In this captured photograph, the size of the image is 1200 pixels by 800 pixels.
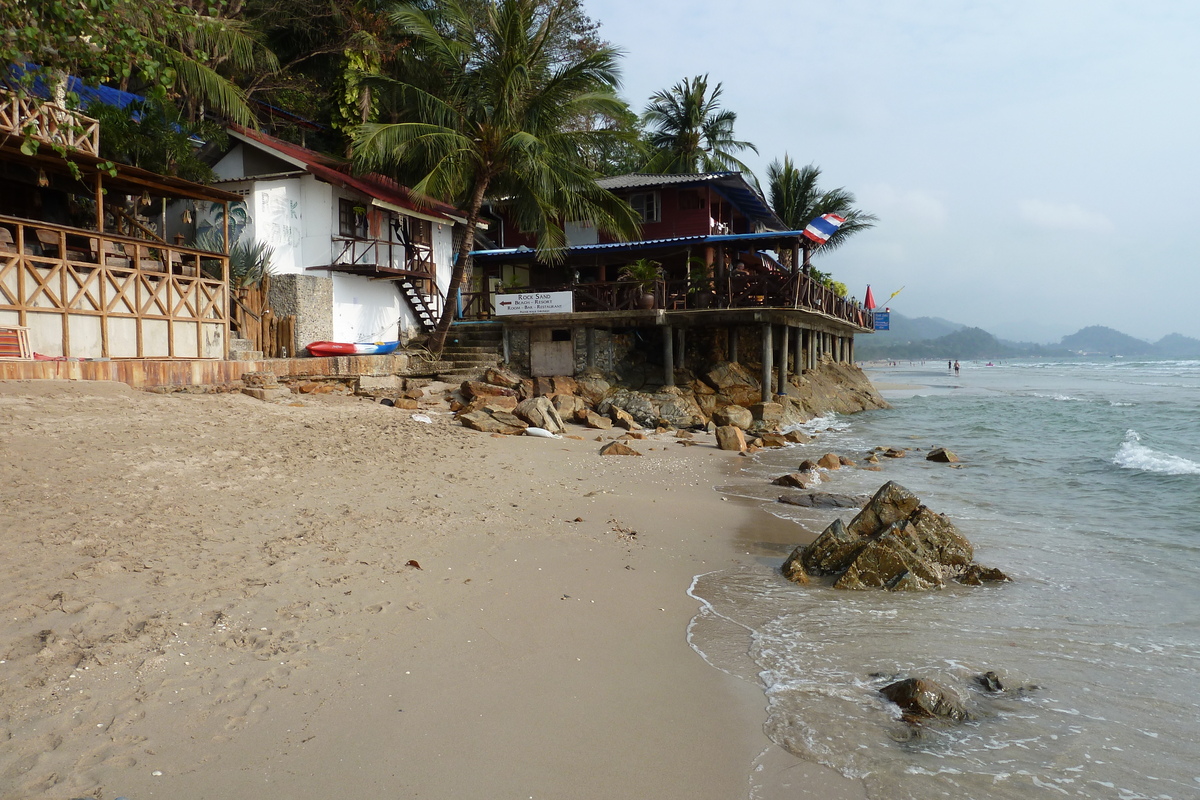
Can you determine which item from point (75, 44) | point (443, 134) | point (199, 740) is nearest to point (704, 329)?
point (443, 134)

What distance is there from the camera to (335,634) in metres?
4.91

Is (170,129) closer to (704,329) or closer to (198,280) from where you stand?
(198,280)

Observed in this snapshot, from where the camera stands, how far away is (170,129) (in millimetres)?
19766

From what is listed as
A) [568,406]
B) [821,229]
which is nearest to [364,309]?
[568,406]

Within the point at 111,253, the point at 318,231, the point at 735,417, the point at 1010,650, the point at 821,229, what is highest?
the point at 821,229

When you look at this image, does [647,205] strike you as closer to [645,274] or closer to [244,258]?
[645,274]

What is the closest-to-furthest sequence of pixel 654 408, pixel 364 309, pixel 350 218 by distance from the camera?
1. pixel 654 408
2. pixel 350 218
3. pixel 364 309

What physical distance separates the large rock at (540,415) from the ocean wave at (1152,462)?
36.9ft

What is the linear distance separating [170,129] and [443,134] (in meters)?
7.14

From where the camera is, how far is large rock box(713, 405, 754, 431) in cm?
1905

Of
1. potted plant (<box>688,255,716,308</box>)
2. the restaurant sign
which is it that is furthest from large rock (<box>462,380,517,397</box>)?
potted plant (<box>688,255,716,308</box>)

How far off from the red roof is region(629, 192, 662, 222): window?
6482 mm

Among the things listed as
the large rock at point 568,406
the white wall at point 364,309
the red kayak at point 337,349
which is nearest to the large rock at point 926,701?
the large rock at point 568,406

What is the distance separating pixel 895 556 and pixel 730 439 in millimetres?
8596
